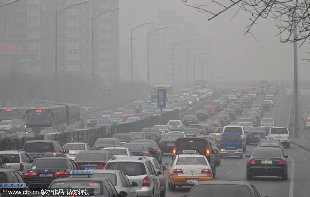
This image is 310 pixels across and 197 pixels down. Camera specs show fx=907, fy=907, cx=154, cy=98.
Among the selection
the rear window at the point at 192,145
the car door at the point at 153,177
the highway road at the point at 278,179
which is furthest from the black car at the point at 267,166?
the car door at the point at 153,177

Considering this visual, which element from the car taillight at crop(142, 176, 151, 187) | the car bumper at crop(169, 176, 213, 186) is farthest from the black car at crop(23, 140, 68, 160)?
the car taillight at crop(142, 176, 151, 187)

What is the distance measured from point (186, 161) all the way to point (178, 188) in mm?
1178

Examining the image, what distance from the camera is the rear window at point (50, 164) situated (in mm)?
26875

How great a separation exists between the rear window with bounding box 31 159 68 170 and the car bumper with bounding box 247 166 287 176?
37.4 feet

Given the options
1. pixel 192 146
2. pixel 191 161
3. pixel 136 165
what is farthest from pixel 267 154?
pixel 136 165

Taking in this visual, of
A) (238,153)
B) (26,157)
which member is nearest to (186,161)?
(26,157)

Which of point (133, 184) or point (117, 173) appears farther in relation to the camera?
point (133, 184)

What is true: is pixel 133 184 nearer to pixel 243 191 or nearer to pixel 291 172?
pixel 243 191

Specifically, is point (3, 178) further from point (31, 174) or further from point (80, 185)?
point (31, 174)

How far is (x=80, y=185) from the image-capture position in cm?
1609

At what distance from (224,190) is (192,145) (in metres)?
26.1

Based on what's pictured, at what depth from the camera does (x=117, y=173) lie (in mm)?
19984

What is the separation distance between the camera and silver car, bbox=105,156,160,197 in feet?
77.0

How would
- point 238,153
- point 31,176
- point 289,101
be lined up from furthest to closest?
point 289,101 < point 238,153 < point 31,176
